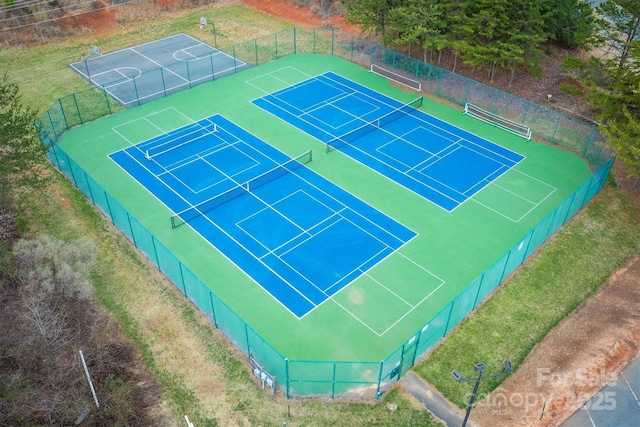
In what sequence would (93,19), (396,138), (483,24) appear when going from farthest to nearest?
(93,19) → (483,24) → (396,138)

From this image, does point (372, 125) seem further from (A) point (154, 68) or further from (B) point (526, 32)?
(A) point (154, 68)

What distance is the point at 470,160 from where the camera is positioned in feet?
94.0

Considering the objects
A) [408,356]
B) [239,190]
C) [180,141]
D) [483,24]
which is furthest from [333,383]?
[483,24]

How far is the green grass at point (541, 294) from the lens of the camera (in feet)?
61.4

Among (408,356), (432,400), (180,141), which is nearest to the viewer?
(432,400)

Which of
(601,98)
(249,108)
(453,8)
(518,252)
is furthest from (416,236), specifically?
(453,8)

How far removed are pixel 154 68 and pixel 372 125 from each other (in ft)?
51.4

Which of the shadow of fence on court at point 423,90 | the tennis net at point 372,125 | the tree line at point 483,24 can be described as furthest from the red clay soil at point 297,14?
the tennis net at point 372,125

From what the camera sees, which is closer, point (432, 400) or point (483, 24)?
point (432, 400)

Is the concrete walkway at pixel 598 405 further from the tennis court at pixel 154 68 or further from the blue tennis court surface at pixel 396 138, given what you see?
the tennis court at pixel 154 68

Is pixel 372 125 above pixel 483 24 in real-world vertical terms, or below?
below

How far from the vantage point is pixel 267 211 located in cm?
2473

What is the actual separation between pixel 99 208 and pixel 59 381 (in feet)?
33.7

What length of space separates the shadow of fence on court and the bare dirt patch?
283 centimetres
